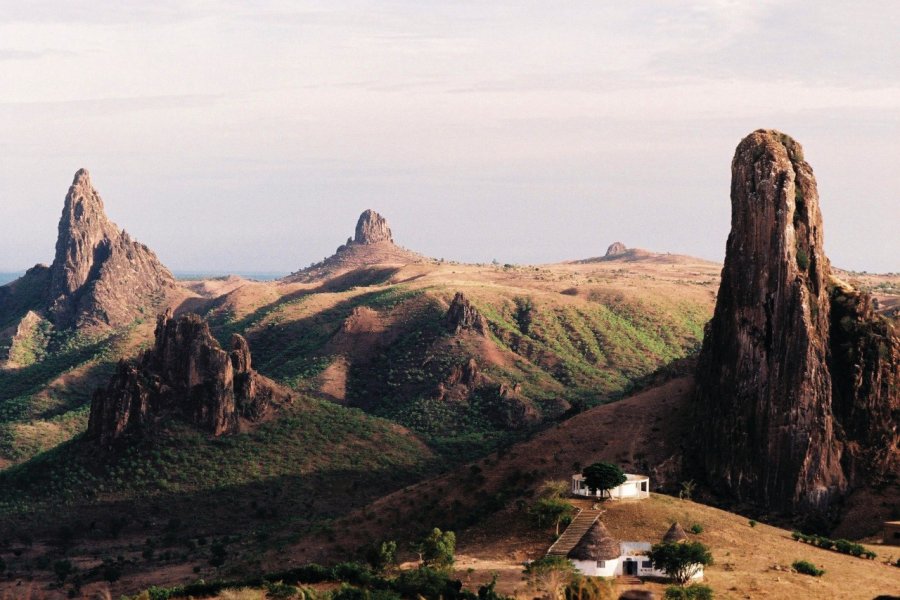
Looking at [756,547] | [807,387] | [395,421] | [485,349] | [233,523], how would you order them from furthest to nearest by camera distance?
[485,349] → [395,421] → [233,523] → [807,387] → [756,547]

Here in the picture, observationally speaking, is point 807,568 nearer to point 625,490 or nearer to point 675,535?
point 675,535

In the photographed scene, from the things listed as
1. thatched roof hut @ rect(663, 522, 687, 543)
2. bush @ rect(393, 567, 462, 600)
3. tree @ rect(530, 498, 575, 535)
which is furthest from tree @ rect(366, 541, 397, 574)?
thatched roof hut @ rect(663, 522, 687, 543)

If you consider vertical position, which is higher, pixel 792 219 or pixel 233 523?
pixel 792 219

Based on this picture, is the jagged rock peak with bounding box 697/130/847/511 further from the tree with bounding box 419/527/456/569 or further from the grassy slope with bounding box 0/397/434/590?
the grassy slope with bounding box 0/397/434/590

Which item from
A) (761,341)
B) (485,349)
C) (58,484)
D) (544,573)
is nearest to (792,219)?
(761,341)

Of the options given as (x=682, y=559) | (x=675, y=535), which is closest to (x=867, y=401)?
(x=675, y=535)

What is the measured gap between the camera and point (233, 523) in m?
133

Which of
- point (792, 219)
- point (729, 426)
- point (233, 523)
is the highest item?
point (792, 219)

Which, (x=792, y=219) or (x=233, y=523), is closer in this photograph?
(x=792, y=219)

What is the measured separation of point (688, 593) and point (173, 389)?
79843 mm

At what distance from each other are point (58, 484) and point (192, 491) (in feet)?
42.5

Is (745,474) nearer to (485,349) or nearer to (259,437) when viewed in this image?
(259,437)

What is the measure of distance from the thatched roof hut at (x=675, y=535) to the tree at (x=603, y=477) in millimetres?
8100

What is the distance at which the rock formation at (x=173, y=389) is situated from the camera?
143250 mm
